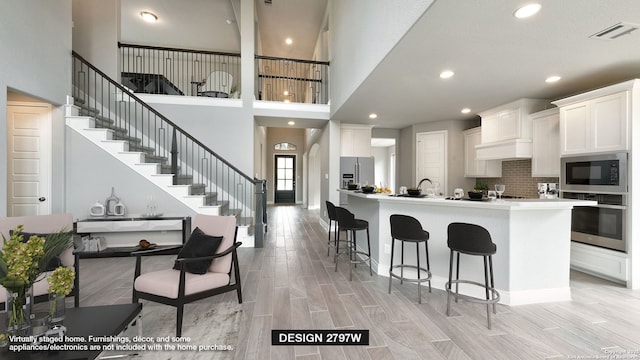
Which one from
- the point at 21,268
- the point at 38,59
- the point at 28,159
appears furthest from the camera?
the point at 28,159

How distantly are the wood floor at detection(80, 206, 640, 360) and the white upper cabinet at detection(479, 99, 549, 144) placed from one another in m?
2.34

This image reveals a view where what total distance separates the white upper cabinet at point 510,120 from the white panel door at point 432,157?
43.5 inches

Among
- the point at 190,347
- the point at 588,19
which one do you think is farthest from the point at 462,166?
the point at 190,347

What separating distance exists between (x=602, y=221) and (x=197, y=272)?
4955 mm

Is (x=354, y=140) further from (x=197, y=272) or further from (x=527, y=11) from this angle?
(x=197, y=272)

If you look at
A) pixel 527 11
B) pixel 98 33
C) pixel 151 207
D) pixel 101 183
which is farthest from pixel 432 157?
pixel 98 33

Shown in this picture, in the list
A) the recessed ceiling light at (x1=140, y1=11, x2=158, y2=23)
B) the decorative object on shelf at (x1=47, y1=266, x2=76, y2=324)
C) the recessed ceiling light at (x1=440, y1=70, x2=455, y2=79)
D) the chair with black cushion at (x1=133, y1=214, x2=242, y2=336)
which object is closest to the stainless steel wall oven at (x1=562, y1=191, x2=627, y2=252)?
the recessed ceiling light at (x1=440, y1=70, x2=455, y2=79)

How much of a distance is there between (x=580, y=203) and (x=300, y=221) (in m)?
5.96

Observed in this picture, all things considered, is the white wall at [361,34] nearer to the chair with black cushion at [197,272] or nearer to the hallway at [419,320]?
the chair with black cushion at [197,272]

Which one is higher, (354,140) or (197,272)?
(354,140)

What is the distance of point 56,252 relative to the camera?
56.4 inches

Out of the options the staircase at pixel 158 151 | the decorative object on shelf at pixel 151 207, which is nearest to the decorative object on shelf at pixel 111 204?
the decorative object on shelf at pixel 151 207

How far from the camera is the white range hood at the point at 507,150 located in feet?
14.3

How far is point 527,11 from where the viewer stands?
201 cm
